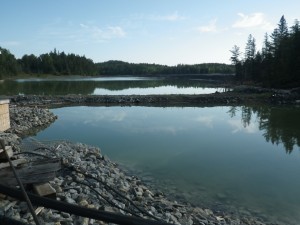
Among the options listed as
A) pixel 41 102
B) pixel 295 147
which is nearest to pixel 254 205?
pixel 295 147

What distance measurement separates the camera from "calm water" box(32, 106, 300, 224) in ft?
39.5

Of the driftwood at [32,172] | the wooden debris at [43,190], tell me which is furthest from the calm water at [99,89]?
the wooden debris at [43,190]

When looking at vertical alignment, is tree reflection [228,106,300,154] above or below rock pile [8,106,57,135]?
below

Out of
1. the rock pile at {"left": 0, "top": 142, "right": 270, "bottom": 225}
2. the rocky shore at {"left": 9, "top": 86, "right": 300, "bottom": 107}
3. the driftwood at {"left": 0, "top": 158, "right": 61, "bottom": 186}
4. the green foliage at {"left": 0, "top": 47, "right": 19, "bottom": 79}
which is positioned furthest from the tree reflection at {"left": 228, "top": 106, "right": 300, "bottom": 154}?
the green foliage at {"left": 0, "top": 47, "right": 19, "bottom": 79}

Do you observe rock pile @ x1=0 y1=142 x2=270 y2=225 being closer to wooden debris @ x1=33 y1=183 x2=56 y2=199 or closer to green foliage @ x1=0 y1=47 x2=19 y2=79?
wooden debris @ x1=33 y1=183 x2=56 y2=199

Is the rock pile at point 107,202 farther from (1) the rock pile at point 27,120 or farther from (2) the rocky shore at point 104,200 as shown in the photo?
(1) the rock pile at point 27,120

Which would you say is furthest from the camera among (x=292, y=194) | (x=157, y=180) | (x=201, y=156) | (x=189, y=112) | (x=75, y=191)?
(x=189, y=112)

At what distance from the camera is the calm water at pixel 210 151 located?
12.1 m

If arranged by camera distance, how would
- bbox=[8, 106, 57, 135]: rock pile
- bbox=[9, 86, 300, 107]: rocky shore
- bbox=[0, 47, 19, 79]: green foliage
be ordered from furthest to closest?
bbox=[0, 47, 19, 79]: green foliage
bbox=[9, 86, 300, 107]: rocky shore
bbox=[8, 106, 57, 135]: rock pile

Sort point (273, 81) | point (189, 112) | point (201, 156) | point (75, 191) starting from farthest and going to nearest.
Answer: point (273, 81), point (189, 112), point (201, 156), point (75, 191)

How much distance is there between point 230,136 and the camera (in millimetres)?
24562

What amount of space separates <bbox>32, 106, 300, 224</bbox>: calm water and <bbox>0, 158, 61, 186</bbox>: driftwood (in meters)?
5.73

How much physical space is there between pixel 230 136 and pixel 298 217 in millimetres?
14203

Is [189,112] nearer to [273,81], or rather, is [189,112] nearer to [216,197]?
[216,197]
